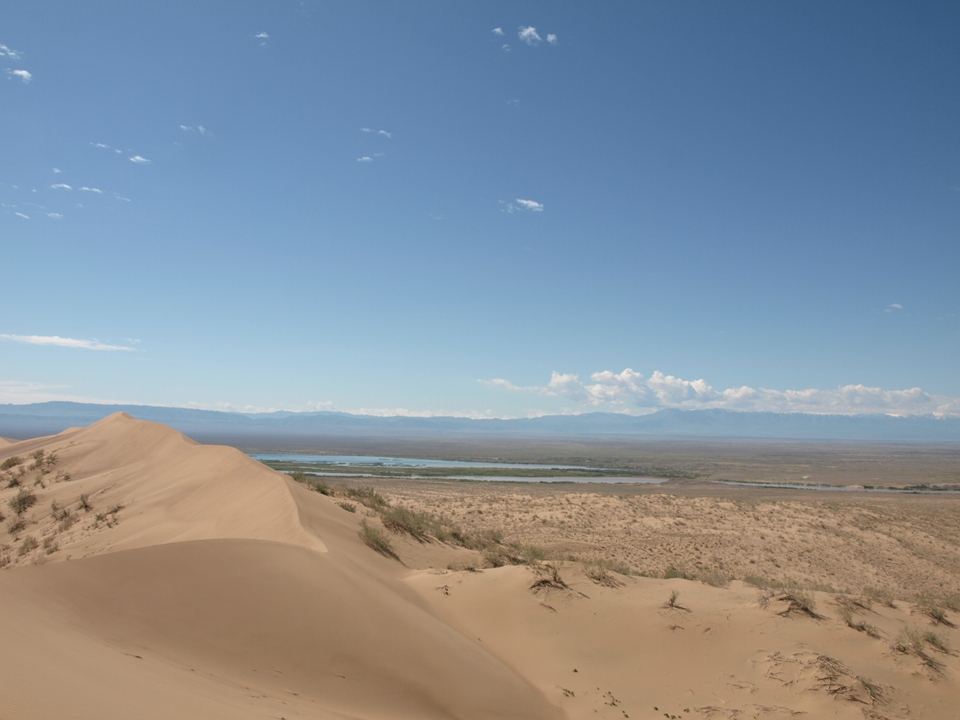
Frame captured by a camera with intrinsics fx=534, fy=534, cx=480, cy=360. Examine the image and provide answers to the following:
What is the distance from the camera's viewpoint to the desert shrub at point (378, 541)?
45.3 ft

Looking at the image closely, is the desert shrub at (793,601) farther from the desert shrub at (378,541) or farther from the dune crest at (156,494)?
the dune crest at (156,494)

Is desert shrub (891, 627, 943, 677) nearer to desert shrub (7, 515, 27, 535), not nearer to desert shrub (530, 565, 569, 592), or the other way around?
desert shrub (530, 565, 569, 592)

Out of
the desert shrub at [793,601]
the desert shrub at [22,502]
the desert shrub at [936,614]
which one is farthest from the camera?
the desert shrub at [22,502]

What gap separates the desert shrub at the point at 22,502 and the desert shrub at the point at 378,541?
1412 centimetres

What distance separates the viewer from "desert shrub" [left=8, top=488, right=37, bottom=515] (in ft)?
63.8

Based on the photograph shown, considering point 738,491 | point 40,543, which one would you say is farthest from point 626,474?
point 40,543

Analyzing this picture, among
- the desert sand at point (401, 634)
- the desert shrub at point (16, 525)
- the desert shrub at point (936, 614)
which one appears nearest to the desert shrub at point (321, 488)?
the desert sand at point (401, 634)

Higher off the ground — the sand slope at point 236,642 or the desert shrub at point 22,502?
the sand slope at point 236,642

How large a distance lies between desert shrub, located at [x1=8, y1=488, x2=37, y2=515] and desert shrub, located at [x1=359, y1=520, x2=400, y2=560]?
556 inches

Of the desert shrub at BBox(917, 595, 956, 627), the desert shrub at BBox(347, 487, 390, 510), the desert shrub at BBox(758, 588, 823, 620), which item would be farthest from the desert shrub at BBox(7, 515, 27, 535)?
the desert shrub at BBox(917, 595, 956, 627)

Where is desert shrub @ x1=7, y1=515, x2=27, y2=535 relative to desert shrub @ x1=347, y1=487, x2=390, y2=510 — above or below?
below

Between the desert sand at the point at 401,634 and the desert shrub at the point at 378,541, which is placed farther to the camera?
the desert shrub at the point at 378,541

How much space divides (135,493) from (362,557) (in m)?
12.7

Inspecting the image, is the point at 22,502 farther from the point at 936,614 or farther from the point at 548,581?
the point at 936,614
